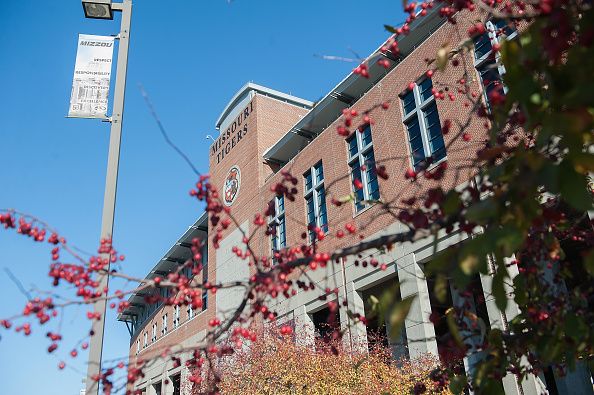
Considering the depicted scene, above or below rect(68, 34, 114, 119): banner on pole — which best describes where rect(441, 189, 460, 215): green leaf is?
below

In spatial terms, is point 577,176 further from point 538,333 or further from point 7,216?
point 7,216

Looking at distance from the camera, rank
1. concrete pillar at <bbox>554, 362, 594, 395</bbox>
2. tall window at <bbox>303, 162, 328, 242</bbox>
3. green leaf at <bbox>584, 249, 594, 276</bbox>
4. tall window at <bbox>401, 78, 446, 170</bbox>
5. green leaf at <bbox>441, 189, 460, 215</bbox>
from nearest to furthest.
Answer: green leaf at <bbox>584, 249, 594, 276</bbox>, green leaf at <bbox>441, 189, 460, 215</bbox>, concrete pillar at <bbox>554, 362, 594, 395</bbox>, tall window at <bbox>401, 78, 446, 170</bbox>, tall window at <bbox>303, 162, 328, 242</bbox>

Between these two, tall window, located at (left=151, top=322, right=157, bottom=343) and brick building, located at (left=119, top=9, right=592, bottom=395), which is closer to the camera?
brick building, located at (left=119, top=9, right=592, bottom=395)

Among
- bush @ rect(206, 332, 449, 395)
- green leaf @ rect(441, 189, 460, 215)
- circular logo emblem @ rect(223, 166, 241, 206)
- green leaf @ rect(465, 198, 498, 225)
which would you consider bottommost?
green leaf @ rect(465, 198, 498, 225)

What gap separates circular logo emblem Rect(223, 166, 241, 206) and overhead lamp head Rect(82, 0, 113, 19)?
23790 millimetres

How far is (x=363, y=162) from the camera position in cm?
2112

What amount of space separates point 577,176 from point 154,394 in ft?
146

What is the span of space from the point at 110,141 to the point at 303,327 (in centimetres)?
1545

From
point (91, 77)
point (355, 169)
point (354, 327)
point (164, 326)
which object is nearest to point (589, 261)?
point (91, 77)

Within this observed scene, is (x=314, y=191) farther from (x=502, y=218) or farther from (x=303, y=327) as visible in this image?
(x=502, y=218)

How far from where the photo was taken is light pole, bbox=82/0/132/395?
4477mm

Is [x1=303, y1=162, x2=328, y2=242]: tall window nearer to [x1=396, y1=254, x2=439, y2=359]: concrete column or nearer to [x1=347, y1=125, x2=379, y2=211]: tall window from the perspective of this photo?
[x1=347, y1=125, x2=379, y2=211]: tall window

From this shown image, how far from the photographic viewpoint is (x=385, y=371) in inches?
559

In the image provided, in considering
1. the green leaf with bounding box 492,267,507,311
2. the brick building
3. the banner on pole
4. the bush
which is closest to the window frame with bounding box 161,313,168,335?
the brick building
